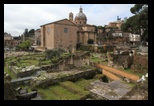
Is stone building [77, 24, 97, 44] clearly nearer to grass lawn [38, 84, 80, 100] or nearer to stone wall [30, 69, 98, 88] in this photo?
stone wall [30, 69, 98, 88]

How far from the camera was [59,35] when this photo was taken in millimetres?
40812

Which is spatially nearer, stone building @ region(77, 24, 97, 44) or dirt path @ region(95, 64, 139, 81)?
dirt path @ region(95, 64, 139, 81)

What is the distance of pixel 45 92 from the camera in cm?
973

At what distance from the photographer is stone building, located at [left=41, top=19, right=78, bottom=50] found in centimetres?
3997

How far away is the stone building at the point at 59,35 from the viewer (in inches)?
1574

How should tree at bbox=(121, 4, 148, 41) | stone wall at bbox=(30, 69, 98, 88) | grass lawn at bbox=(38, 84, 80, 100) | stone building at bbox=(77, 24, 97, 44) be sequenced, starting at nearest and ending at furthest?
grass lawn at bbox=(38, 84, 80, 100), stone wall at bbox=(30, 69, 98, 88), tree at bbox=(121, 4, 148, 41), stone building at bbox=(77, 24, 97, 44)

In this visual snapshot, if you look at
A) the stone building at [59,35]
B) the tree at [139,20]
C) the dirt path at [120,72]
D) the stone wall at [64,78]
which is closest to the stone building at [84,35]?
the stone building at [59,35]

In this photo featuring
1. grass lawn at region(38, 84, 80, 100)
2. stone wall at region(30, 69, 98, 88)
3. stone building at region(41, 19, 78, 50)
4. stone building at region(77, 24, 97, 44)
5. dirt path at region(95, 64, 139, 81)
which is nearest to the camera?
grass lawn at region(38, 84, 80, 100)

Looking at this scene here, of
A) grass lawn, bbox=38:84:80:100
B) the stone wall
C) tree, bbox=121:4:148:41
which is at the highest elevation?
tree, bbox=121:4:148:41

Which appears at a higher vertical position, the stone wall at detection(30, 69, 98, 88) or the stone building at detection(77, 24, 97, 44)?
the stone building at detection(77, 24, 97, 44)

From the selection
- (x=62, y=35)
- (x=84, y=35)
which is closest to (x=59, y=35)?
(x=62, y=35)

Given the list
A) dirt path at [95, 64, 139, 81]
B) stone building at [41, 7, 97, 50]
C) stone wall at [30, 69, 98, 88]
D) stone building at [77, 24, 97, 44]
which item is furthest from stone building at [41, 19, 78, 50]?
stone wall at [30, 69, 98, 88]
